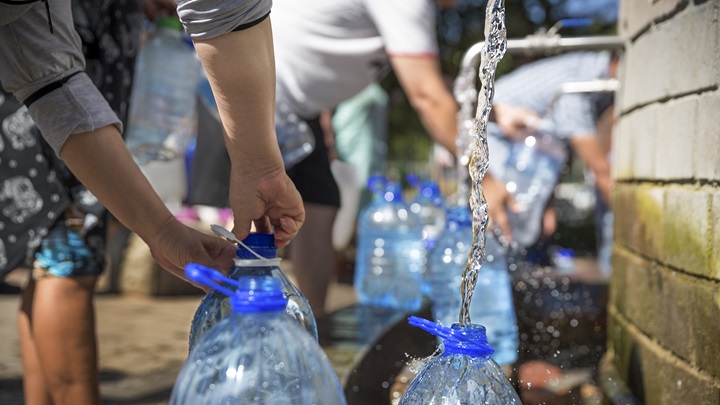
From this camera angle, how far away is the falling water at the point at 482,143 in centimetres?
168

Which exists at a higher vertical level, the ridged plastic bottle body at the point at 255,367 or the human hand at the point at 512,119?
the human hand at the point at 512,119

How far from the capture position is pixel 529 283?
14.4ft

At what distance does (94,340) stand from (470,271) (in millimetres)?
1348

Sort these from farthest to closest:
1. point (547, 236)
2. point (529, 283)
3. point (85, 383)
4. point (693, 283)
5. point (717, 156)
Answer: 1. point (547, 236)
2. point (529, 283)
3. point (85, 383)
4. point (693, 283)
5. point (717, 156)

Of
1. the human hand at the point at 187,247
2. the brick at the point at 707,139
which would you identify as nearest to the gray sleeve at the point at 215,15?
the human hand at the point at 187,247

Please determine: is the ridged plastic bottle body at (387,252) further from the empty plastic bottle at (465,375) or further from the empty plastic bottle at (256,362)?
the empty plastic bottle at (256,362)

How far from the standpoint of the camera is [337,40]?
3.46 m

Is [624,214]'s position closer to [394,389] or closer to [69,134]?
[394,389]

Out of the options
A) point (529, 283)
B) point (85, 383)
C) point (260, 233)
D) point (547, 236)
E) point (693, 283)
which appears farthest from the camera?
point (547, 236)

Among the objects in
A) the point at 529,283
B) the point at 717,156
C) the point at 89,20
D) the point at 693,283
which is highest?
the point at 89,20

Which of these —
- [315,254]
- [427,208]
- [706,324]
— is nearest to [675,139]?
[706,324]

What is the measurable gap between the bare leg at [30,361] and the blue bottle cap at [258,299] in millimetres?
1494

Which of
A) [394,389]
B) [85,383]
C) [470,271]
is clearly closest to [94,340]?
[85,383]

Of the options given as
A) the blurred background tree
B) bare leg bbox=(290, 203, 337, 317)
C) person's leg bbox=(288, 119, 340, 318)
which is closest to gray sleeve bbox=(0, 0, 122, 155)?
person's leg bbox=(288, 119, 340, 318)
